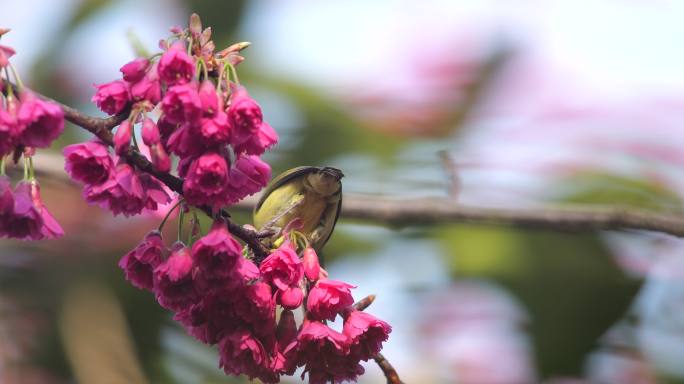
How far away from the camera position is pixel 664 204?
325 centimetres

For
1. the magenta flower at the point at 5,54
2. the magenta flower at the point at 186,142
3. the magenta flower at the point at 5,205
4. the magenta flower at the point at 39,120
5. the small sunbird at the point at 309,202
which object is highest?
the small sunbird at the point at 309,202

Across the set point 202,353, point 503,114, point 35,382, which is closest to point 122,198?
point 202,353

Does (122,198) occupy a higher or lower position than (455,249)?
lower

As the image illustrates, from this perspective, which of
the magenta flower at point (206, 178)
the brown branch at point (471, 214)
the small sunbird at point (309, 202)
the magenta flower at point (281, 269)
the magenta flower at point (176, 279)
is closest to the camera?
the magenta flower at point (206, 178)

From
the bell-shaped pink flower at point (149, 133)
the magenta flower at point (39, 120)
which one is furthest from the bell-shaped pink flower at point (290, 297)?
the magenta flower at point (39, 120)

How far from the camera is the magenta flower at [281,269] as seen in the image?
1.61 meters

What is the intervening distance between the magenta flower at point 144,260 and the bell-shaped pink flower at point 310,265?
26cm

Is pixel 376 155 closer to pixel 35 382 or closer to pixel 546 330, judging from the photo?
pixel 546 330

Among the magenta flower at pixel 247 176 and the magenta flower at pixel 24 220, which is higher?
the magenta flower at pixel 247 176

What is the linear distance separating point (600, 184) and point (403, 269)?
873 mm

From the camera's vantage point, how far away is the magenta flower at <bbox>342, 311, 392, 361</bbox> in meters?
1.65

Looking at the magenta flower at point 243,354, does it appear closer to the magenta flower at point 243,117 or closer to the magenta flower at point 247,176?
the magenta flower at point 247,176

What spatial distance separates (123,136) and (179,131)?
85mm

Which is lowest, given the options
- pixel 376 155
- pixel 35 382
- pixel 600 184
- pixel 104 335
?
pixel 35 382
